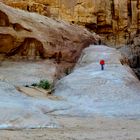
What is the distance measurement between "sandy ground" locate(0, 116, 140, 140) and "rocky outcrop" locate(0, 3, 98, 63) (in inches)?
480

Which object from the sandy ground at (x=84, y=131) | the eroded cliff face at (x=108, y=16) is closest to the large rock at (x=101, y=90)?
the sandy ground at (x=84, y=131)

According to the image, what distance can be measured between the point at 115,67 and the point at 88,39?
21.6ft

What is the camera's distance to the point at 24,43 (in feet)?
80.5

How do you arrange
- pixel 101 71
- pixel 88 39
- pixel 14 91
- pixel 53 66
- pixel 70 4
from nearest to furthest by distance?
1. pixel 14 91
2. pixel 101 71
3. pixel 53 66
4. pixel 88 39
5. pixel 70 4

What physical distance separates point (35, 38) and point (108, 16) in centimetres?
1544

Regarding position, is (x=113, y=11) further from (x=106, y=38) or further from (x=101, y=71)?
(x=101, y=71)

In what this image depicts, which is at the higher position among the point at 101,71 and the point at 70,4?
the point at 70,4

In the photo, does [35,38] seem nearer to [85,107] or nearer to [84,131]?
[85,107]

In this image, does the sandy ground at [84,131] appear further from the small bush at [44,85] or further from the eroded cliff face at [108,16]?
the eroded cliff face at [108,16]

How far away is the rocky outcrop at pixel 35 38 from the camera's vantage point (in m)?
24.1

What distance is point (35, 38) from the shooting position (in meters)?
24.7

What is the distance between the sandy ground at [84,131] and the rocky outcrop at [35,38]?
40.0 ft

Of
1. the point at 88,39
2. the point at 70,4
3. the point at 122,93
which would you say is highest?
the point at 70,4

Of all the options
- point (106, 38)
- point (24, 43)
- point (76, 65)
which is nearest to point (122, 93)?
point (76, 65)
